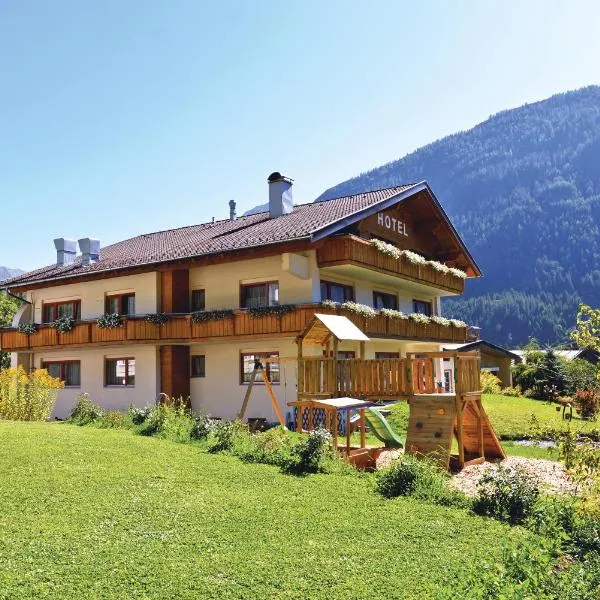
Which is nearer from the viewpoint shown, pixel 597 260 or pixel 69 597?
pixel 69 597

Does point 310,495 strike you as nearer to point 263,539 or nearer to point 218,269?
point 263,539

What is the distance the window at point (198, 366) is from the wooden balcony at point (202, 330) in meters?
1.62

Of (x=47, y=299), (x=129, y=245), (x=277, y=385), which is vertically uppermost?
(x=129, y=245)

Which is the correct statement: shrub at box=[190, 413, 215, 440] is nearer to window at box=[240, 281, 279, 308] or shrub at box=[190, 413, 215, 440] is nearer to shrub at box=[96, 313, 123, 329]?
window at box=[240, 281, 279, 308]

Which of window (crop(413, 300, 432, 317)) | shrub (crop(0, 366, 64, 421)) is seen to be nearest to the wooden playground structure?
shrub (crop(0, 366, 64, 421))

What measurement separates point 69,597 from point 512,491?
6.17 meters

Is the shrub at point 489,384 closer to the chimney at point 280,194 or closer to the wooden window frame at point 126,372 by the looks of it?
the chimney at point 280,194

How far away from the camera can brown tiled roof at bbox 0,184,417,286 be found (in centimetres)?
2200

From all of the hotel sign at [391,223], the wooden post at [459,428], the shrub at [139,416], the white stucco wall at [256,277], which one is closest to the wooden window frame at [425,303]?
the hotel sign at [391,223]

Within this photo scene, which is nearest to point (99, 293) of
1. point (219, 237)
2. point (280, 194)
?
point (219, 237)

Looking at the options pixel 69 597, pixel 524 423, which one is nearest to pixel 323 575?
pixel 69 597

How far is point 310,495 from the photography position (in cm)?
957

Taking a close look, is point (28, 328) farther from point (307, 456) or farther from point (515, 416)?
point (515, 416)

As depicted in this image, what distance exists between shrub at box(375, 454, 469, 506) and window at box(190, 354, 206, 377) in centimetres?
1454
